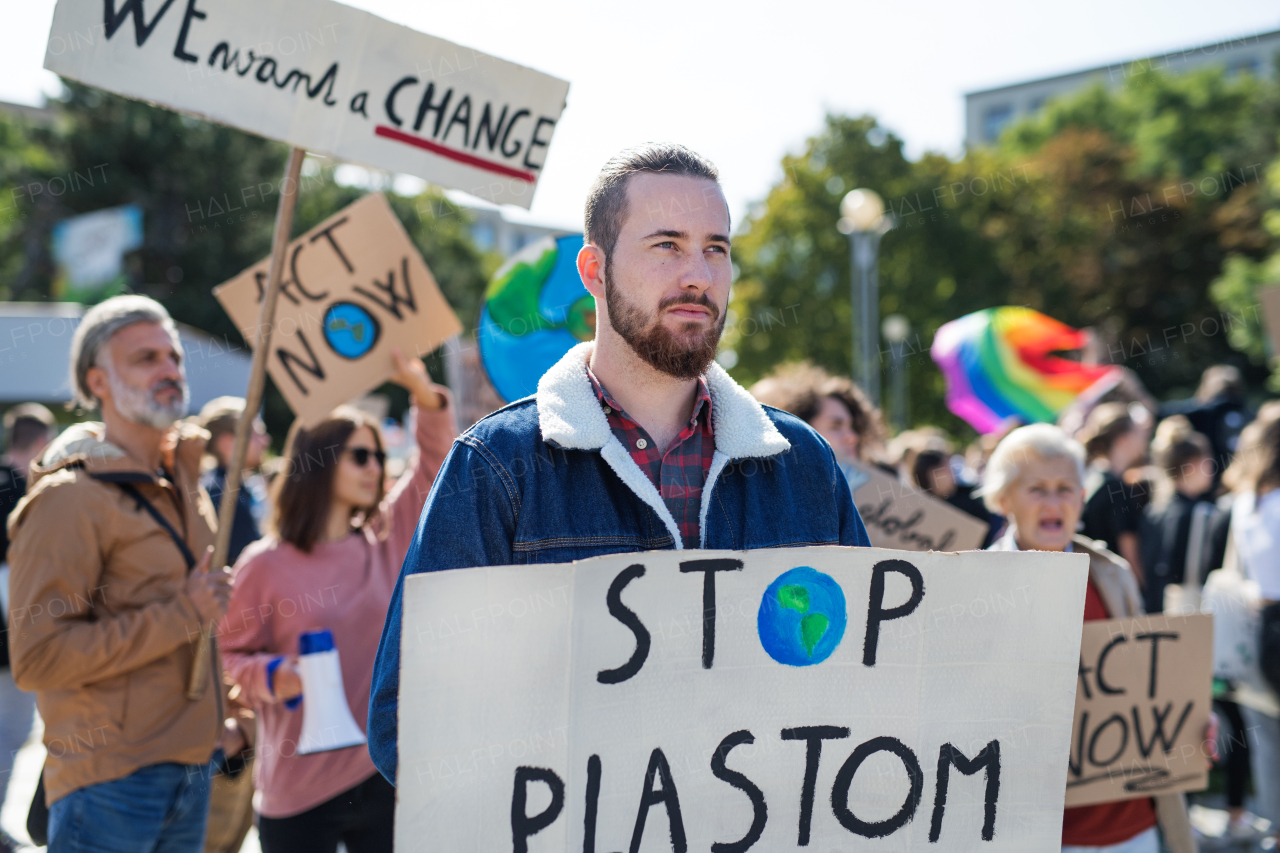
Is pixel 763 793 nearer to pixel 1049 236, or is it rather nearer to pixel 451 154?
pixel 451 154

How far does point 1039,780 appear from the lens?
165 centimetres

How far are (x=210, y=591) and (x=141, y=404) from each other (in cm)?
51

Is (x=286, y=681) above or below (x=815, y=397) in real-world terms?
below

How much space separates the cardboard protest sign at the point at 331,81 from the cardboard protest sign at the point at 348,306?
1.30ft

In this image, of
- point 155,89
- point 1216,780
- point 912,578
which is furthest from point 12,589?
point 1216,780

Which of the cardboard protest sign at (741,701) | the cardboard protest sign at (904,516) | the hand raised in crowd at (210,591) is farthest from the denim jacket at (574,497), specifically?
the cardboard protest sign at (904,516)

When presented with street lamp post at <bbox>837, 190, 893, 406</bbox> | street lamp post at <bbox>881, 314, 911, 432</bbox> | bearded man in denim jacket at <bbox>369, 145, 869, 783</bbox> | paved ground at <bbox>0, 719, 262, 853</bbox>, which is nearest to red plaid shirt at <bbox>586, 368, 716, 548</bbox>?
bearded man in denim jacket at <bbox>369, 145, 869, 783</bbox>

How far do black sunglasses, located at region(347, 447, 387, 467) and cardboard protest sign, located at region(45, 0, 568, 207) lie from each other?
35.7 inches

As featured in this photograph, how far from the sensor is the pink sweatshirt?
2812 mm

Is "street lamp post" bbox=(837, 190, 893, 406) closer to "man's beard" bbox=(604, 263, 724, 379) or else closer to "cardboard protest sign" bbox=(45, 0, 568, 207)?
"cardboard protest sign" bbox=(45, 0, 568, 207)

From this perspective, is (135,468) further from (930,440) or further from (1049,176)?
(1049,176)

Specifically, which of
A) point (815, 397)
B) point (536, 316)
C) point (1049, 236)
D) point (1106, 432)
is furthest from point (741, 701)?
point (1049, 236)

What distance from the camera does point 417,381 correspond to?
329 centimetres

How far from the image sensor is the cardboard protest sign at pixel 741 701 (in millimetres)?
1439
